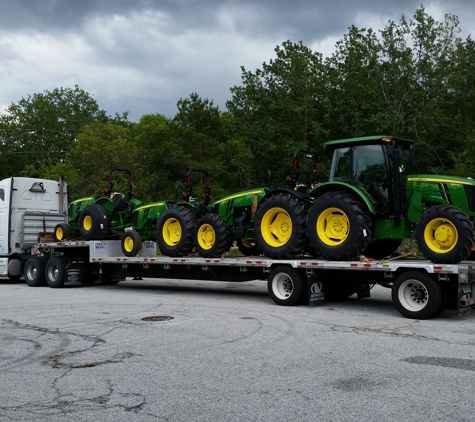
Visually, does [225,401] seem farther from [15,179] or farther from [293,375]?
[15,179]

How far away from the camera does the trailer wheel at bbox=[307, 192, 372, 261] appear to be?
1047 centimetres

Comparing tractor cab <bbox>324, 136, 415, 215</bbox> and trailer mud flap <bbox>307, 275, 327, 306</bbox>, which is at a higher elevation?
tractor cab <bbox>324, 136, 415, 215</bbox>

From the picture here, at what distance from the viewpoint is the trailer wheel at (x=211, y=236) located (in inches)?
521

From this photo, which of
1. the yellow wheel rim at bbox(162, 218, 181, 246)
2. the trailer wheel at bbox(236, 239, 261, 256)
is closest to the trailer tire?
the trailer wheel at bbox(236, 239, 261, 256)

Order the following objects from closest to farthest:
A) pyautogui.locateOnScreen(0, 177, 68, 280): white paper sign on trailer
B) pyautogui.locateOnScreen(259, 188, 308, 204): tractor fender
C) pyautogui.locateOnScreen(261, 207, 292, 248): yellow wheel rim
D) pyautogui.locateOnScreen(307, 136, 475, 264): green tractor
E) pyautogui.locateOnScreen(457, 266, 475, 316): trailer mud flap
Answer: pyautogui.locateOnScreen(457, 266, 475, 316): trailer mud flap
pyautogui.locateOnScreen(307, 136, 475, 264): green tractor
pyautogui.locateOnScreen(259, 188, 308, 204): tractor fender
pyautogui.locateOnScreen(261, 207, 292, 248): yellow wheel rim
pyautogui.locateOnScreen(0, 177, 68, 280): white paper sign on trailer

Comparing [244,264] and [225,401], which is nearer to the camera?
[225,401]

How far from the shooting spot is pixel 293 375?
6.27 meters

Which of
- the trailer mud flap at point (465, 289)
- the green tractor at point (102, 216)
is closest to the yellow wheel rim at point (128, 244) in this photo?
the green tractor at point (102, 216)

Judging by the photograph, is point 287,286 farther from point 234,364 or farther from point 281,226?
point 234,364

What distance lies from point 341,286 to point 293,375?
6.50 meters

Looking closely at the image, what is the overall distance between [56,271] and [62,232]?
3.95ft

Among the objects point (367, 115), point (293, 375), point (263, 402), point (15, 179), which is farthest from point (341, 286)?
point (367, 115)

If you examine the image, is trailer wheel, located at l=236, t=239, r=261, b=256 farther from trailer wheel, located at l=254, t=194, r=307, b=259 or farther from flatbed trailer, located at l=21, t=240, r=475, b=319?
trailer wheel, located at l=254, t=194, r=307, b=259

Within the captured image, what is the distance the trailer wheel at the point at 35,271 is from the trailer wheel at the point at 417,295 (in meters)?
11.5
